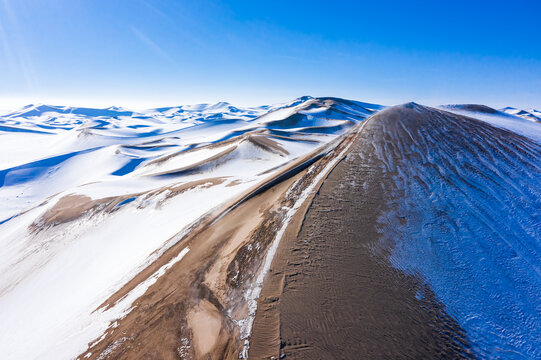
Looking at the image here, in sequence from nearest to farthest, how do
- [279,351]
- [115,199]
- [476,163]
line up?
[279,351] → [476,163] → [115,199]

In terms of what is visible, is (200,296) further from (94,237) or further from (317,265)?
(94,237)

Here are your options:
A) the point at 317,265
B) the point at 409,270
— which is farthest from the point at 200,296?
the point at 409,270

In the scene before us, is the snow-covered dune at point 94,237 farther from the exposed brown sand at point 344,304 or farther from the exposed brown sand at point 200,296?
the exposed brown sand at point 344,304

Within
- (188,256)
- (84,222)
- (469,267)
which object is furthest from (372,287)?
(84,222)

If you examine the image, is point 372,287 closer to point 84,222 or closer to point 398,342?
point 398,342

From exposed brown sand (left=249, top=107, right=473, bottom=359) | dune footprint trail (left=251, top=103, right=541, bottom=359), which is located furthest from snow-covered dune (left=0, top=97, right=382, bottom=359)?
dune footprint trail (left=251, top=103, right=541, bottom=359)

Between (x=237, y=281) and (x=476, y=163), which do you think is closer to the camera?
(x=237, y=281)

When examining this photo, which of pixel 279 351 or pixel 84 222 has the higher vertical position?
pixel 279 351

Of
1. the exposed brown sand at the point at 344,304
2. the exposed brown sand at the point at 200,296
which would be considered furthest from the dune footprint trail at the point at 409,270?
the exposed brown sand at the point at 200,296
